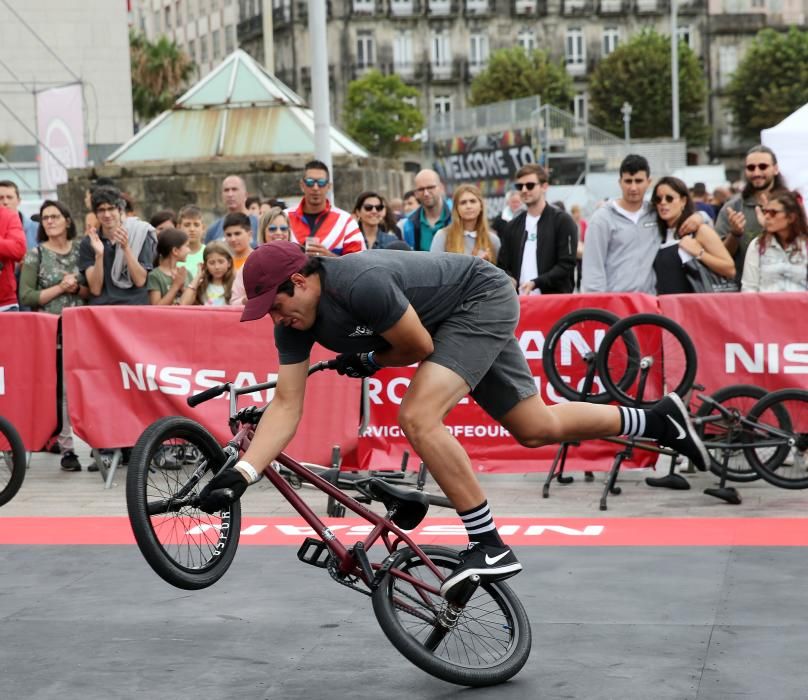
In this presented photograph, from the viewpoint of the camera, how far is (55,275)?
36.8 ft

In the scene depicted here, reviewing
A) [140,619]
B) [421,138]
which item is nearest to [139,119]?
[421,138]

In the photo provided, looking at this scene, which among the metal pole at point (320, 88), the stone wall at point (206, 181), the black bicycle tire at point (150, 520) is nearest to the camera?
the black bicycle tire at point (150, 520)

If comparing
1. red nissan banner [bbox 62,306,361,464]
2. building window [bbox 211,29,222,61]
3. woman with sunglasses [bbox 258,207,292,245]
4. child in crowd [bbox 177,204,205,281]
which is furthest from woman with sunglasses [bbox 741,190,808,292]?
building window [bbox 211,29,222,61]

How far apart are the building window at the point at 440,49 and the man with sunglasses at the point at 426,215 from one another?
83.5 metres

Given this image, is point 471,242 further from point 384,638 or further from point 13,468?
point 384,638

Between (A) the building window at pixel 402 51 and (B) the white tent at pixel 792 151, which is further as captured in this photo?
(A) the building window at pixel 402 51

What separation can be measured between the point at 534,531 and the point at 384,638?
253 centimetres

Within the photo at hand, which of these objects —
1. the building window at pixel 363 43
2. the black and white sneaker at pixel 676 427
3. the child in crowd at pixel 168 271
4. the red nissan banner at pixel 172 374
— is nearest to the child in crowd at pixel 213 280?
the child in crowd at pixel 168 271

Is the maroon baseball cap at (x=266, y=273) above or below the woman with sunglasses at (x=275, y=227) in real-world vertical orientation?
below

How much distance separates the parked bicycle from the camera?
207 inches

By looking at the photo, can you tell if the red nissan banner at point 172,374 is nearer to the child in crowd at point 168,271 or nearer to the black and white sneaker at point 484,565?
the child in crowd at point 168,271

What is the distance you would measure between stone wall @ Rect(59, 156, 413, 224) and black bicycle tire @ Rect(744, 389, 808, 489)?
38.1 feet

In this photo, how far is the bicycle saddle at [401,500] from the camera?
18.4ft

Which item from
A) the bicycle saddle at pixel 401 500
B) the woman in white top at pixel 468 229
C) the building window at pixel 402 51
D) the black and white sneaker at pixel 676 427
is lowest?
the bicycle saddle at pixel 401 500
